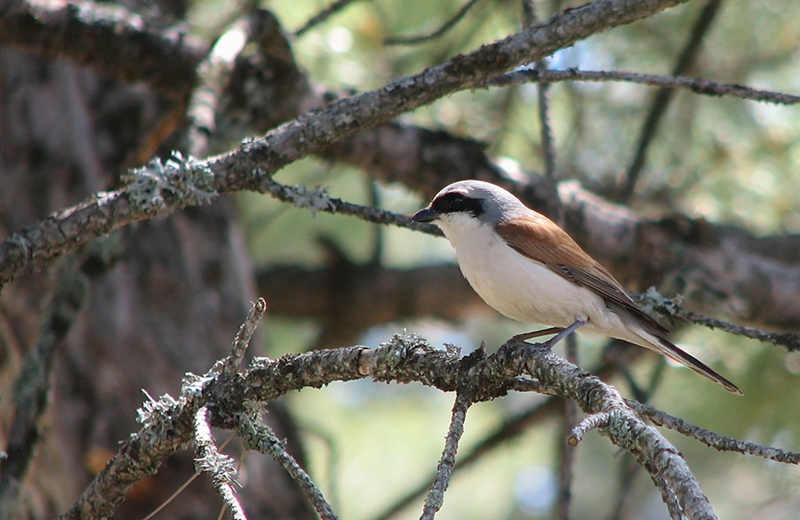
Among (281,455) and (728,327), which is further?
(728,327)

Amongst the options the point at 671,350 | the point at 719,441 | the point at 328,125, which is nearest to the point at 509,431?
the point at 671,350

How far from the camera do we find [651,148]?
6.02 metres

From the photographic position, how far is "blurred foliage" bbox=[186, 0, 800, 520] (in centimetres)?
517

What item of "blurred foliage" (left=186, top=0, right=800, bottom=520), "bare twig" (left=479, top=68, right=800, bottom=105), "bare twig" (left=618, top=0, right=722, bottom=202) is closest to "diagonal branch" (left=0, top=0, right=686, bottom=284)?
"bare twig" (left=479, top=68, right=800, bottom=105)

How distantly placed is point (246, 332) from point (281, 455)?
309mm

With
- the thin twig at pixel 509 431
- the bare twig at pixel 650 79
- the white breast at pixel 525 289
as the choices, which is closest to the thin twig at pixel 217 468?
the bare twig at pixel 650 79

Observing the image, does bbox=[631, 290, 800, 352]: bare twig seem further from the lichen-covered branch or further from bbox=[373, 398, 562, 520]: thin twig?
bbox=[373, 398, 562, 520]: thin twig

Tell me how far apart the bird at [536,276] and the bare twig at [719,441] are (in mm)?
1046

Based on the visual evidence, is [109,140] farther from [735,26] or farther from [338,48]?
[735,26]

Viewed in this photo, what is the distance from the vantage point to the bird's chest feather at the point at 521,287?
3260 mm

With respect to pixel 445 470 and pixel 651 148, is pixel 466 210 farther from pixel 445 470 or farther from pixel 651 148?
pixel 651 148

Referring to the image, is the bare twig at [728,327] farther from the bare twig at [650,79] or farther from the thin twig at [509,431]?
the thin twig at [509,431]

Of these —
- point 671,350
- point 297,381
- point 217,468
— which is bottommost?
point 217,468

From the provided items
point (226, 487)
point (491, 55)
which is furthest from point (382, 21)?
point (226, 487)
